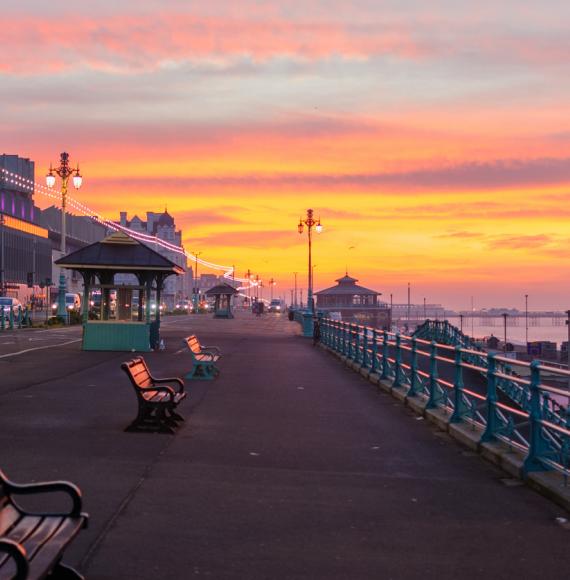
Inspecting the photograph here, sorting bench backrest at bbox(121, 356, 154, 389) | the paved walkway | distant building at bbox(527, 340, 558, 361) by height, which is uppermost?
bench backrest at bbox(121, 356, 154, 389)

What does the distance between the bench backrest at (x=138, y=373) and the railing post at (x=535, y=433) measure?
526 cm

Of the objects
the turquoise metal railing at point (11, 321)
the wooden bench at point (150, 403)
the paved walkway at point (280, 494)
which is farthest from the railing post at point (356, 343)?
the turquoise metal railing at point (11, 321)

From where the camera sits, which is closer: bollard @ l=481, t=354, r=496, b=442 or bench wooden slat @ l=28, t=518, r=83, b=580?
bench wooden slat @ l=28, t=518, r=83, b=580

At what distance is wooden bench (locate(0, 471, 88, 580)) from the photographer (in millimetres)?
4355

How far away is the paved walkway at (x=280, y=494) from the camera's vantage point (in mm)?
5934

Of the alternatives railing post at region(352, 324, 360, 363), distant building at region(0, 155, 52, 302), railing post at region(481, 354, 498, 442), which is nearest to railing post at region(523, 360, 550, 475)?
railing post at region(481, 354, 498, 442)

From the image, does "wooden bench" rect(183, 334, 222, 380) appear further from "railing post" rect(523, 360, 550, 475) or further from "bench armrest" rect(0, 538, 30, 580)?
"bench armrest" rect(0, 538, 30, 580)

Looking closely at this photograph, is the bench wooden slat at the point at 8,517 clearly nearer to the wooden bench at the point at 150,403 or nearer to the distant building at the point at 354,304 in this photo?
the wooden bench at the point at 150,403

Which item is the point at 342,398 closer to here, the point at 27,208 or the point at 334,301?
the point at 27,208

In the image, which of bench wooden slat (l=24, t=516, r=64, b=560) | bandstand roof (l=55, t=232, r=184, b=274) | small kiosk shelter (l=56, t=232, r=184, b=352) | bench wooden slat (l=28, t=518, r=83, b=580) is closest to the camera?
bench wooden slat (l=28, t=518, r=83, b=580)

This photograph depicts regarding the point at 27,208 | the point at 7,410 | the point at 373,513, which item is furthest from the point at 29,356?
the point at 27,208

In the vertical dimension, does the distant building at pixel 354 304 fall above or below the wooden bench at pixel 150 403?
above

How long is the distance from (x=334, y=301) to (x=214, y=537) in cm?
14671

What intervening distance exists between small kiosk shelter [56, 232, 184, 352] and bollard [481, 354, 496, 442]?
65.1ft
